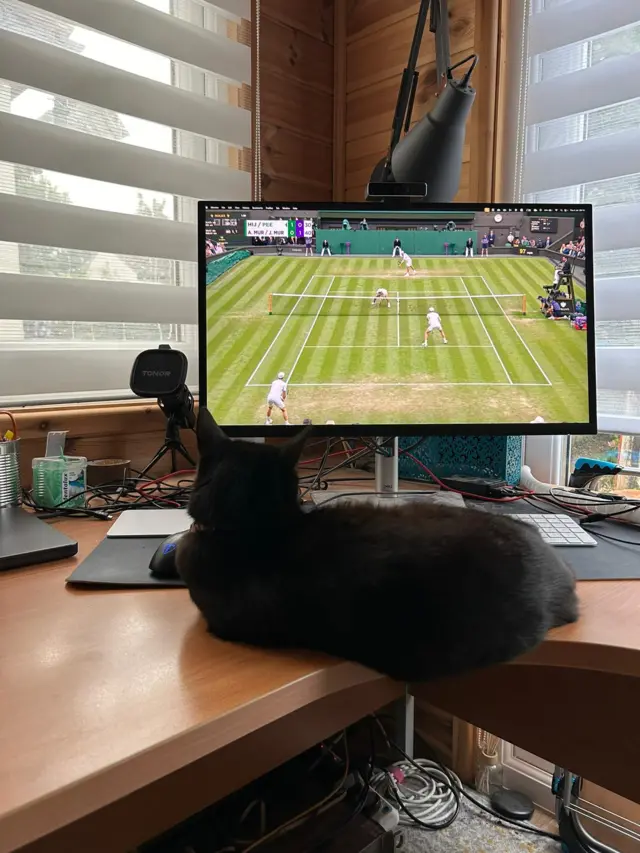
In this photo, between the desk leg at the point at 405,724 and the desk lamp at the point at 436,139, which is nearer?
the desk lamp at the point at 436,139

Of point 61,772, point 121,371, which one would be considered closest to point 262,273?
point 121,371

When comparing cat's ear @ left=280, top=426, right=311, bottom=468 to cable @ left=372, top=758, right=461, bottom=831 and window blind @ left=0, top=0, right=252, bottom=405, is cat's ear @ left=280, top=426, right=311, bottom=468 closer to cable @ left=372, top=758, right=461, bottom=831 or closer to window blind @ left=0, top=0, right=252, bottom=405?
window blind @ left=0, top=0, right=252, bottom=405

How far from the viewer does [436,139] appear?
1.17 m

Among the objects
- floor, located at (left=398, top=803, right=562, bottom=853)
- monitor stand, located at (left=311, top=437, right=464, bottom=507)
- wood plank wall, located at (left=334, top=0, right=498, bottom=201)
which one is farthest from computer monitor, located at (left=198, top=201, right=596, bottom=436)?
floor, located at (left=398, top=803, right=562, bottom=853)

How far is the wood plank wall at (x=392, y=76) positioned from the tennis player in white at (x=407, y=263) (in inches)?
24.4

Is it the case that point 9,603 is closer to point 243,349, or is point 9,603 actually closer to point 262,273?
point 243,349

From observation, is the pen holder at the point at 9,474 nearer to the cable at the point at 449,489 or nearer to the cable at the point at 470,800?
the cable at the point at 449,489

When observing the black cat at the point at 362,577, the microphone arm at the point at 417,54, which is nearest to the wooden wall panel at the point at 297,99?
the microphone arm at the point at 417,54

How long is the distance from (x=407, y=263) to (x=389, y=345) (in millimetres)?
158

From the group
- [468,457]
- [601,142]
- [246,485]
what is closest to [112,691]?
[246,485]

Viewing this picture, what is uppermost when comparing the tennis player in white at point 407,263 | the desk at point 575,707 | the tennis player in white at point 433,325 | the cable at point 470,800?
the tennis player in white at point 407,263

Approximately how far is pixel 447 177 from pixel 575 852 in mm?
1486

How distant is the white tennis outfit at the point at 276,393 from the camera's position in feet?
3.46

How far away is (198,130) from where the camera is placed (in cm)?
156
